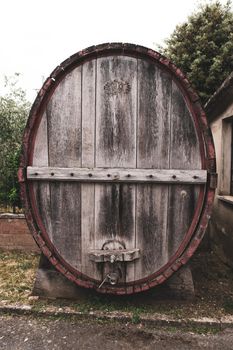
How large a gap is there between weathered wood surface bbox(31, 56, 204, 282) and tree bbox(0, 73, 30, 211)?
3281mm

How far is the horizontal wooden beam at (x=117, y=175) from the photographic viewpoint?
2.37 meters

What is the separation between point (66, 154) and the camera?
2.43 m

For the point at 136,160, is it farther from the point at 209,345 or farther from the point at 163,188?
the point at 209,345

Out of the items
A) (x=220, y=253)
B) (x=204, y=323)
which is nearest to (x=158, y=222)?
(x=204, y=323)

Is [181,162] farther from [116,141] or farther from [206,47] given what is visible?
[206,47]

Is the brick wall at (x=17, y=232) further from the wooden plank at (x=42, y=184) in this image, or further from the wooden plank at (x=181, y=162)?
the wooden plank at (x=181, y=162)

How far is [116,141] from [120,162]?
190 mm

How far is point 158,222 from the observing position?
246 cm

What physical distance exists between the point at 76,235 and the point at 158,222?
0.77m

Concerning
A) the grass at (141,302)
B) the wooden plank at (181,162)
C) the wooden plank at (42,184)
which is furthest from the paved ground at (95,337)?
the wooden plank at (42,184)

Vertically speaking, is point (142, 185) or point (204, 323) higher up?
point (142, 185)

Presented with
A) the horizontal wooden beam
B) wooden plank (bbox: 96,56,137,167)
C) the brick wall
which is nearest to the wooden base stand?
the horizontal wooden beam

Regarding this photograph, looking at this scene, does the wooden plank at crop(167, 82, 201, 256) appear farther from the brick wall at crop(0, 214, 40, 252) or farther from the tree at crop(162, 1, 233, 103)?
the tree at crop(162, 1, 233, 103)

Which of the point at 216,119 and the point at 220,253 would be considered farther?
the point at 216,119
